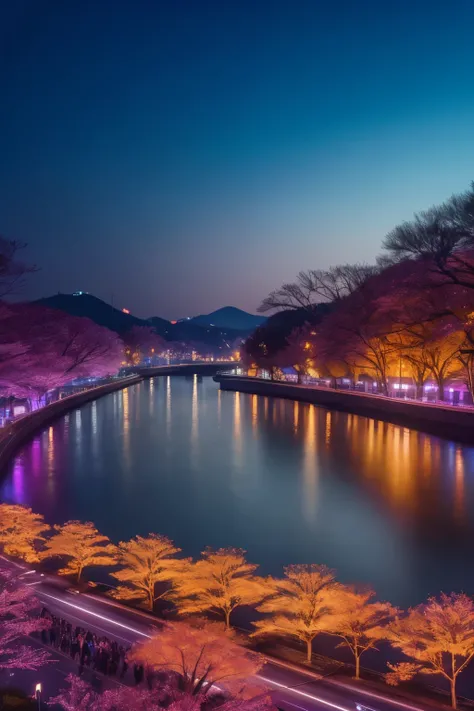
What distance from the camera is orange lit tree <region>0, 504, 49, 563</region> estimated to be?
10445mm

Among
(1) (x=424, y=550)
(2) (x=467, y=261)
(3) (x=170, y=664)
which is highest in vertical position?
(2) (x=467, y=261)

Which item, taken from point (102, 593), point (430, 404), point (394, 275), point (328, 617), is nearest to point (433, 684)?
point (328, 617)

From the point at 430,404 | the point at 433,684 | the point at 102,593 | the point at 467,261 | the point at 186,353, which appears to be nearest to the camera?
the point at 433,684

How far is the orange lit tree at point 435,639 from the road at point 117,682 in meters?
0.61

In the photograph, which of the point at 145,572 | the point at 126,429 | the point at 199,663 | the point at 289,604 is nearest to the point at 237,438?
the point at 126,429

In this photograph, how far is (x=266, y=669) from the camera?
269 inches

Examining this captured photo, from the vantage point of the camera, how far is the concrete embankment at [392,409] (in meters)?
27.5

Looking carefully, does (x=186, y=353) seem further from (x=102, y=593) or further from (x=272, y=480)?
(x=102, y=593)

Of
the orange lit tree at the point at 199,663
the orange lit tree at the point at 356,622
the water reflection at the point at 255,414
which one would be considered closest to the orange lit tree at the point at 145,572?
the orange lit tree at the point at 356,622

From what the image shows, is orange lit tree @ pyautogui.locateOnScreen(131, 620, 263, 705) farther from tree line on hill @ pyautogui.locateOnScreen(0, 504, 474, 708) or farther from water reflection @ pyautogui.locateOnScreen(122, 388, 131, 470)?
water reflection @ pyautogui.locateOnScreen(122, 388, 131, 470)

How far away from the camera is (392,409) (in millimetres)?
34531

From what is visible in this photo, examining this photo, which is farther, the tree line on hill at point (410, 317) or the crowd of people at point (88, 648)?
the tree line on hill at point (410, 317)

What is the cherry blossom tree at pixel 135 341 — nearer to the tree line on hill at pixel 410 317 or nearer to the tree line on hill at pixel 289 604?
the tree line on hill at pixel 410 317

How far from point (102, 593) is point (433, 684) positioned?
16.7ft
